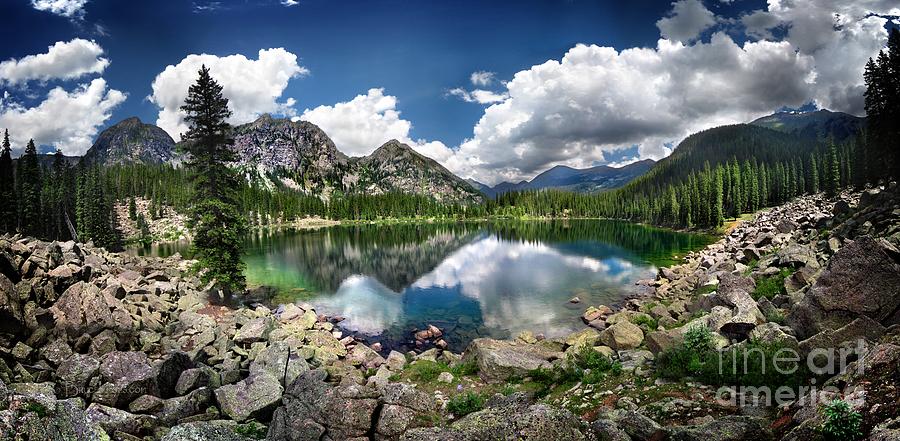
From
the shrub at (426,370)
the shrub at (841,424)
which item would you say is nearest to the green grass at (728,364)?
the shrub at (841,424)

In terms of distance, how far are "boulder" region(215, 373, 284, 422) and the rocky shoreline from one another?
0.18 feet

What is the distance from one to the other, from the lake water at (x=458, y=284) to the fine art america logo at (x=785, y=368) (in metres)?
17.9

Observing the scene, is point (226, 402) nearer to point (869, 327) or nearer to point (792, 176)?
point (869, 327)

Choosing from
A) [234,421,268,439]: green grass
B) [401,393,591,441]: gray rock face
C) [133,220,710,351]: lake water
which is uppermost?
[401,393,591,441]: gray rock face

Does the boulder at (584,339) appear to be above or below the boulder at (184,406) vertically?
below

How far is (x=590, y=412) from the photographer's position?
11.3 m

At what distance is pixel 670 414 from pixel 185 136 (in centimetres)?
3523

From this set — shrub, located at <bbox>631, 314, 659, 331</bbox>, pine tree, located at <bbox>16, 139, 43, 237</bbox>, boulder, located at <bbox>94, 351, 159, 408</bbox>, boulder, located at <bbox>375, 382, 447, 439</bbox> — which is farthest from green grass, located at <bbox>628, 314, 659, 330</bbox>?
pine tree, located at <bbox>16, 139, 43, 237</bbox>

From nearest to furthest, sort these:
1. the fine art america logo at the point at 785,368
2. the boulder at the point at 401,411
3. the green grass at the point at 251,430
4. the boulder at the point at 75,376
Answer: the boulder at the point at 401,411 → the fine art america logo at the point at 785,368 → the green grass at the point at 251,430 → the boulder at the point at 75,376

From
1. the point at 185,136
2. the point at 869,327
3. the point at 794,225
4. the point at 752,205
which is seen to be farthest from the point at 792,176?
the point at 185,136

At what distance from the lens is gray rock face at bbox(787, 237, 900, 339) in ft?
40.7

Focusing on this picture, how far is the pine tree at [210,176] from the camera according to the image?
30.7 metres

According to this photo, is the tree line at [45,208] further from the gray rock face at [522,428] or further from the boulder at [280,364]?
the gray rock face at [522,428]

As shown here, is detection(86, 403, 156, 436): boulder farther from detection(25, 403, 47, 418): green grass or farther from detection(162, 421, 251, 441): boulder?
detection(25, 403, 47, 418): green grass
